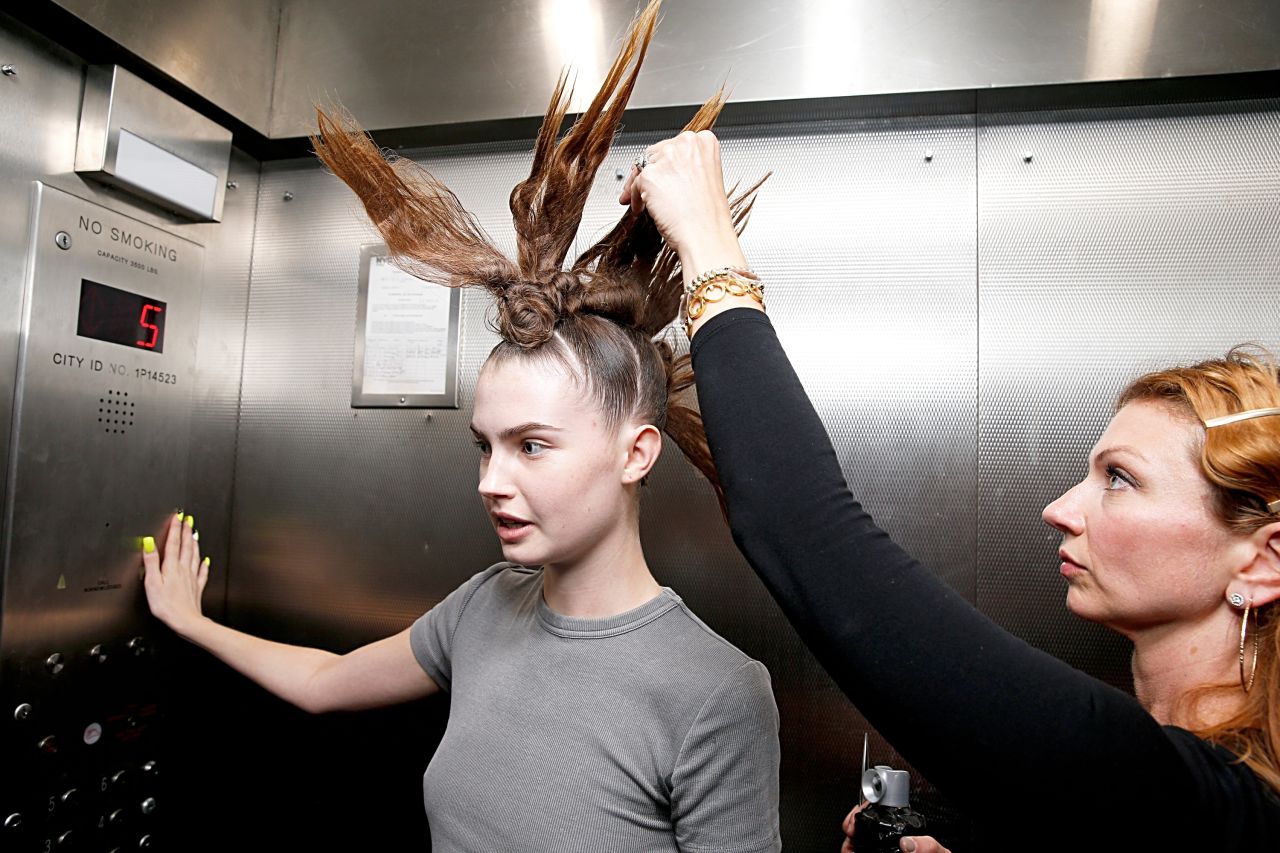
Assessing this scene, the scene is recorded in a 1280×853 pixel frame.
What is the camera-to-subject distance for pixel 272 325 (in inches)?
65.5

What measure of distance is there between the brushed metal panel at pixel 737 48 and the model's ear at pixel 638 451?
610 millimetres

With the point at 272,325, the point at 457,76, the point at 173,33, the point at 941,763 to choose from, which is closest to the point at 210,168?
the point at 173,33

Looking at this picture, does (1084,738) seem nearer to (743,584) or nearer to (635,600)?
(635,600)

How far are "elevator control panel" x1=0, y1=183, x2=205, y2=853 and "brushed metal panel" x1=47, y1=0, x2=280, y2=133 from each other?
0.25 meters

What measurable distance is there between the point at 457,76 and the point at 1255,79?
123cm

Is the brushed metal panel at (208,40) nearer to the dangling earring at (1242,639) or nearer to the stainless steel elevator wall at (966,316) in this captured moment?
the stainless steel elevator wall at (966,316)

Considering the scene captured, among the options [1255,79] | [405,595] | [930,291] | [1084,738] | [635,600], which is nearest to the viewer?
[1084,738]

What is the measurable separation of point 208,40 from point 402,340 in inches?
22.8

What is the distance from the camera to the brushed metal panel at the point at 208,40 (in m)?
1.24

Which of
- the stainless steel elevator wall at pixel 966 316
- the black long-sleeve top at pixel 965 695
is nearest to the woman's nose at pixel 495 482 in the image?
the black long-sleeve top at pixel 965 695

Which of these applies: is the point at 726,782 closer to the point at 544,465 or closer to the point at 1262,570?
the point at 544,465

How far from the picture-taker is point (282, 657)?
4.43 feet

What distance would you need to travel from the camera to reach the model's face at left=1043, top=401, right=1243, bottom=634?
772 mm

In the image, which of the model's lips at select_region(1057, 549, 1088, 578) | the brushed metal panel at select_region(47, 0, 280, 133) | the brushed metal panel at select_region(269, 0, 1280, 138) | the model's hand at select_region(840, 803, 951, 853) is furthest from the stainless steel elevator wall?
the model's lips at select_region(1057, 549, 1088, 578)
